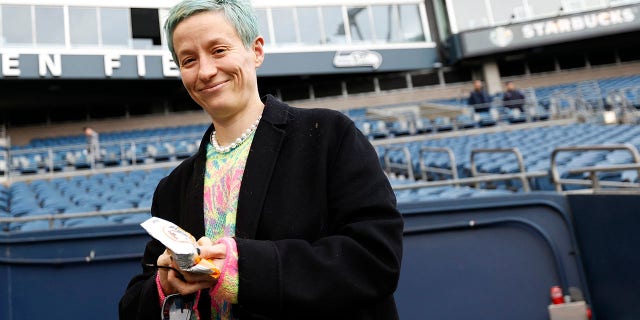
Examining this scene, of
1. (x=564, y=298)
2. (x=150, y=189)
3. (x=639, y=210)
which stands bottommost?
(x=564, y=298)

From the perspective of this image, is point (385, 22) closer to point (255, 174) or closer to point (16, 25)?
point (16, 25)

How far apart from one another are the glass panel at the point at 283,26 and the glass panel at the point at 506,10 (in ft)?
24.5

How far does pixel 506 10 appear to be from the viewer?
16031 millimetres

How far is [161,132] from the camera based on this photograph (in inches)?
594

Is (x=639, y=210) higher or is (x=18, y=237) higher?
(x=18, y=237)

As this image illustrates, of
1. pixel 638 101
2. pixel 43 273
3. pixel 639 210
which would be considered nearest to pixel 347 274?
pixel 639 210

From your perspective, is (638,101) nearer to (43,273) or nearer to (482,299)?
(482,299)

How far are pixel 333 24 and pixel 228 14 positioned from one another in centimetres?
1605

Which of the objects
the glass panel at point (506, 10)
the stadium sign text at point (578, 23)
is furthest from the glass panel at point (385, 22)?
the stadium sign text at point (578, 23)

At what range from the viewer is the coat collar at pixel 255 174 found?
91cm

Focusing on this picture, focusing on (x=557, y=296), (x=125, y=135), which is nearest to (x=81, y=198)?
(x=557, y=296)

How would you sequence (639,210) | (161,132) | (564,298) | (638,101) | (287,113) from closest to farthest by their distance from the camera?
(287,113), (639,210), (564,298), (638,101), (161,132)

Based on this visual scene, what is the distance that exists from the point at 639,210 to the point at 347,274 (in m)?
2.17

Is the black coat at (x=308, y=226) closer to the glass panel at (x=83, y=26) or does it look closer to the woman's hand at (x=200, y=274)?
the woman's hand at (x=200, y=274)
